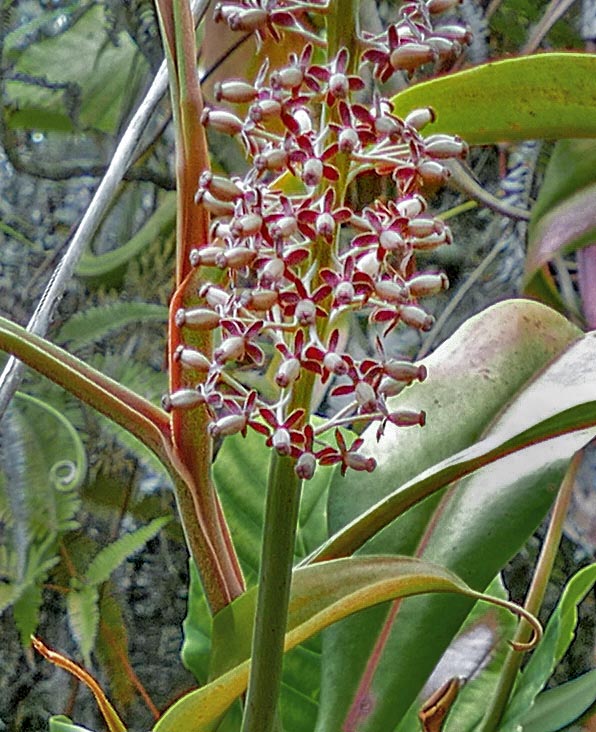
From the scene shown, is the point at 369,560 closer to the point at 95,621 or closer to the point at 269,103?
the point at 269,103

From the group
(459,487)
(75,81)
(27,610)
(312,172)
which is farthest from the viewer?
(75,81)

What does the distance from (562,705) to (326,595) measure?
0.70 ft

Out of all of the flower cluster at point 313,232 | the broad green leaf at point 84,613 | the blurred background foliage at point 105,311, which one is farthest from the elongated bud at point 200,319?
the broad green leaf at point 84,613

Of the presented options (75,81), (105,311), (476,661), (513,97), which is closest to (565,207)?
(513,97)

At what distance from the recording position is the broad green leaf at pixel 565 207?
40 centimetres

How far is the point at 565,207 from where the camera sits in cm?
41

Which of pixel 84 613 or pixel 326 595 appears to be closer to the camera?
pixel 326 595

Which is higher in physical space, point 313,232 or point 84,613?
point 313,232

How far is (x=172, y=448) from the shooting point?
0.30 meters

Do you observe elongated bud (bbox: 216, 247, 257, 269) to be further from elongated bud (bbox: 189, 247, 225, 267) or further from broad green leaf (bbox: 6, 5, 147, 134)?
broad green leaf (bbox: 6, 5, 147, 134)

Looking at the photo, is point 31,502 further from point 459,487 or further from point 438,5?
point 438,5

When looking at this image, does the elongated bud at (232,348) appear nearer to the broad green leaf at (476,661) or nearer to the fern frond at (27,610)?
the broad green leaf at (476,661)

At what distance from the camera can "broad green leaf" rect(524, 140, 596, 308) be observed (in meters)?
0.40

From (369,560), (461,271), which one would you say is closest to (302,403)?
(369,560)
